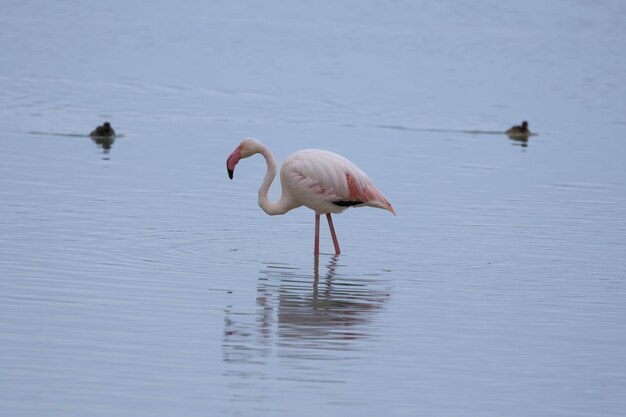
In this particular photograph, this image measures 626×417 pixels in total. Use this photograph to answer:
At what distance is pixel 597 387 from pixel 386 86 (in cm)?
3025

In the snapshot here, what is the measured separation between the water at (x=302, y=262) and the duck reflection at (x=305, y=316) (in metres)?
0.03

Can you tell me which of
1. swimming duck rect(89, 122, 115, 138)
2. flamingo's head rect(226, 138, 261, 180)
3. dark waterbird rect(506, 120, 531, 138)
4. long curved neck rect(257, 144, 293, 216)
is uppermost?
dark waterbird rect(506, 120, 531, 138)

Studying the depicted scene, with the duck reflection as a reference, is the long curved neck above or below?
above

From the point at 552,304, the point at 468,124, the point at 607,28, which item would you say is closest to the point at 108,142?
the point at 468,124

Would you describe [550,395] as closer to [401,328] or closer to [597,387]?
[597,387]

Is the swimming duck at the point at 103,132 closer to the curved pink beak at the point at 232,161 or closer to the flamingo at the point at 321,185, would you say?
the curved pink beak at the point at 232,161

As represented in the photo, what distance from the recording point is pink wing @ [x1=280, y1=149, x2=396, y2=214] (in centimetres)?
1317

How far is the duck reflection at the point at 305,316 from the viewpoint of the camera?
9148 millimetres

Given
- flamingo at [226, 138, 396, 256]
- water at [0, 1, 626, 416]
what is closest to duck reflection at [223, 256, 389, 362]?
water at [0, 1, 626, 416]

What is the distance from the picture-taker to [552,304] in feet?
36.2

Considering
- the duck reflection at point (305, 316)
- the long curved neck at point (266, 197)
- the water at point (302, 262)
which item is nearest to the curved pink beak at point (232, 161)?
the long curved neck at point (266, 197)

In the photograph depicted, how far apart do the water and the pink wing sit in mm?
504

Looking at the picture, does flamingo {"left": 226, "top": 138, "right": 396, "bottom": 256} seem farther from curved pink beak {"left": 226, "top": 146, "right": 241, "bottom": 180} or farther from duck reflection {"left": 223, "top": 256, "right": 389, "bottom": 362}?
duck reflection {"left": 223, "top": 256, "right": 389, "bottom": 362}

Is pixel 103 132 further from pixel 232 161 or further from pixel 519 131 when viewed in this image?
pixel 232 161
